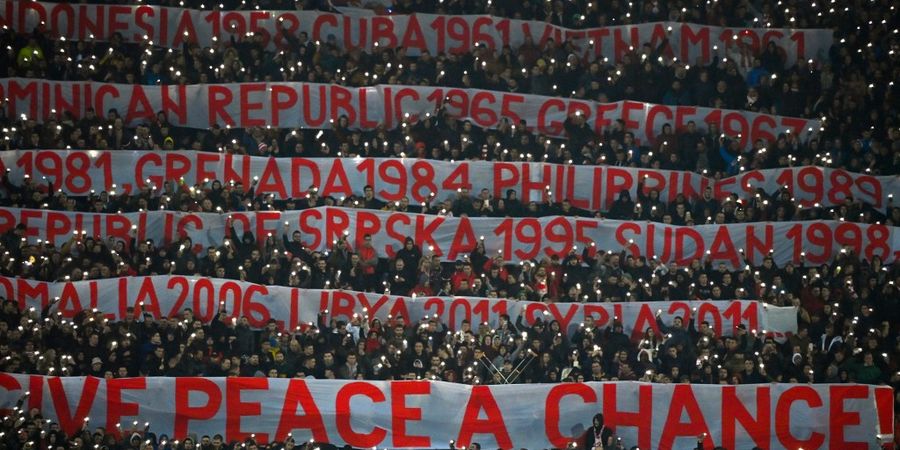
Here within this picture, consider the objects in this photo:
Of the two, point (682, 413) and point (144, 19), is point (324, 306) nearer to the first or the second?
point (682, 413)

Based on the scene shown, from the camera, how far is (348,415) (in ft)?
71.5

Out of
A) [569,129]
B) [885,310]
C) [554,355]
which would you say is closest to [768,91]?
[569,129]

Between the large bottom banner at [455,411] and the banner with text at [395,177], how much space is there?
4756mm

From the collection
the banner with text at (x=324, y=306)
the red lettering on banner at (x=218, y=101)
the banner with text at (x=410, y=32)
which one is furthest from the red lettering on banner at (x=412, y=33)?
the banner with text at (x=324, y=306)

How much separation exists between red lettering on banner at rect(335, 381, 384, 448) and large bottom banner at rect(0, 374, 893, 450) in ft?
0.04

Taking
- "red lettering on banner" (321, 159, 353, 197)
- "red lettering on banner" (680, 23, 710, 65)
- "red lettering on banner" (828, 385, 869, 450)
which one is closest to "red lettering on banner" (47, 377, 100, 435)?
"red lettering on banner" (321, 159, 353, 197)

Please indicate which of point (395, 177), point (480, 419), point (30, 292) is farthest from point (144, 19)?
point (480, 419)

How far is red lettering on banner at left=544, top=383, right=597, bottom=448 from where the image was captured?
21.7 meters

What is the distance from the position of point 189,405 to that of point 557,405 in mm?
4749

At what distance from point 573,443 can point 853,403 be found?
3.60 meters

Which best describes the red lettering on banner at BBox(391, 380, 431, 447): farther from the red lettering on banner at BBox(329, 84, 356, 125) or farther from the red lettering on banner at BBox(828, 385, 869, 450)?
the red lettering on banner at BBox(329, 84, 356, 125)

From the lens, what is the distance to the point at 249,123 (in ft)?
88.6

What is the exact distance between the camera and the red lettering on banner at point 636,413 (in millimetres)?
21672

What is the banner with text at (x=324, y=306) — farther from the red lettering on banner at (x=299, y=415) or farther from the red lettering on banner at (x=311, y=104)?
the red lettering on banner at (x=311, y=104)
